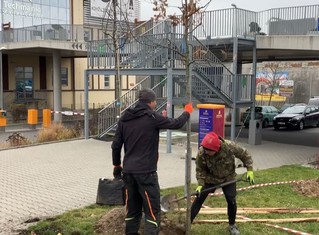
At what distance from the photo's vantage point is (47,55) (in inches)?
1164

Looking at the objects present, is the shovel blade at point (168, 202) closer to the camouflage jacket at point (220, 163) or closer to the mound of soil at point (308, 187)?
the camouflage jacket at point (220, 163)

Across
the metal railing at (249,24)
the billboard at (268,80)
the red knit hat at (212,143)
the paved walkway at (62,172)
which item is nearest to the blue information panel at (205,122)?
the paved walkway at (62,172)

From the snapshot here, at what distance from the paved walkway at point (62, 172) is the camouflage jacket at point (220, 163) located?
280 centimetres

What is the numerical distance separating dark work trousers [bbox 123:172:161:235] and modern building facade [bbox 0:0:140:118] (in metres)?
18.9

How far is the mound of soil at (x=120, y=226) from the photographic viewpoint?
5484 millimetres

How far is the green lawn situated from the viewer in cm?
577

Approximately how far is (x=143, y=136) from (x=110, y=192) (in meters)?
2.58

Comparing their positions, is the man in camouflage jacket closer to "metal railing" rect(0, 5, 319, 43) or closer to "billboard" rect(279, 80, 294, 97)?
"metal railing" rect(0, 5, 319, 43)

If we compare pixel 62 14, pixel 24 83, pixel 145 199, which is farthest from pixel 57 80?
pixel 145 199

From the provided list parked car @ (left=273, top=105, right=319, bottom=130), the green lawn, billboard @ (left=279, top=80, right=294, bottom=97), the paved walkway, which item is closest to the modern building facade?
the paved walkway

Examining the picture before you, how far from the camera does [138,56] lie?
15.4 m

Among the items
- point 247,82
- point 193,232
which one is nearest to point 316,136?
point 247,82

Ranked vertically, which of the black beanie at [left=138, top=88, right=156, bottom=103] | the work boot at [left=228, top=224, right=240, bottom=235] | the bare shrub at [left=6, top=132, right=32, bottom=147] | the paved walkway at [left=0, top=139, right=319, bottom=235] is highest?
the black beanie at [left=138, top=88, right=156, bottom=103]

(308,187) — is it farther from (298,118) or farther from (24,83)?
(24,83)
